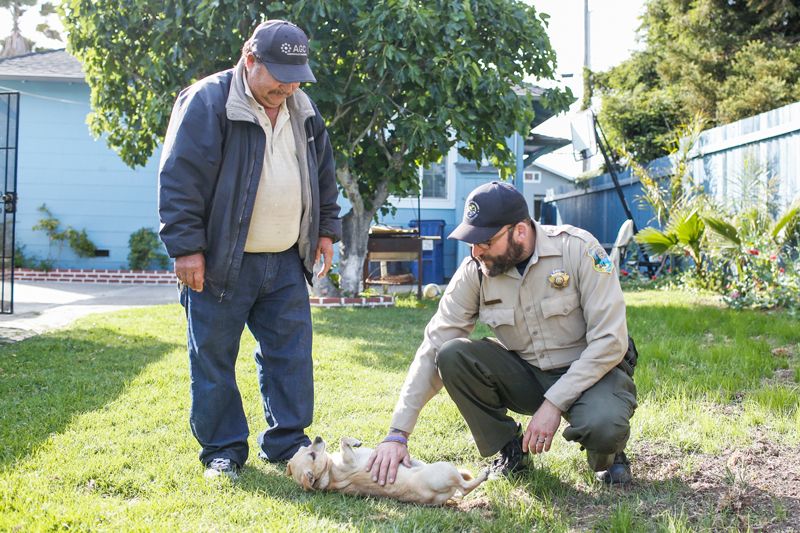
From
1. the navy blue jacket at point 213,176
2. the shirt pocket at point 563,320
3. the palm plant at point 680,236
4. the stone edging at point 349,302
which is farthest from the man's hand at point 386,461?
the palm plant at point 680,236

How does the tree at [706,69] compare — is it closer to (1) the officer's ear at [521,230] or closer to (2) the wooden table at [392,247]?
(2) the wooden table at [392,247]

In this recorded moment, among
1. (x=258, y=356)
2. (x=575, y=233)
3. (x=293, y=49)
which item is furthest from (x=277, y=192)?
(x=575, y=233)

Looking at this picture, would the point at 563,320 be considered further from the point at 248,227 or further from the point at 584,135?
the point at 584,135

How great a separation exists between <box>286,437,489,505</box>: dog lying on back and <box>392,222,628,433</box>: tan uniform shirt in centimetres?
18

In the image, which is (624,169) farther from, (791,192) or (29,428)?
(29,428)

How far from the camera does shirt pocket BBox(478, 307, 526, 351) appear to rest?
3.17 m

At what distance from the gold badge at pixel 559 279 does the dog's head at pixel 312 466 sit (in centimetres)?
109

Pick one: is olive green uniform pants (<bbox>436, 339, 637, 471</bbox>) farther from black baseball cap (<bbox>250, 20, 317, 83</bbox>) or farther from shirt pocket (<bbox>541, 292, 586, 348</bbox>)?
black baseball cap (<bbox>250, 20, 317, 83</bbox>)

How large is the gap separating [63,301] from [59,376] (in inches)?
233

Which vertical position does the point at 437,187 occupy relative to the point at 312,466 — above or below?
above

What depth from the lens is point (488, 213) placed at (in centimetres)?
294

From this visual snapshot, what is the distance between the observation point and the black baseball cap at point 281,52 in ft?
10.5

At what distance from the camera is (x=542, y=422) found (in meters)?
2.84

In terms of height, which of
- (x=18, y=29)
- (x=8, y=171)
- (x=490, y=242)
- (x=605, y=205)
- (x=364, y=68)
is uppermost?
(x=18, y=29)
